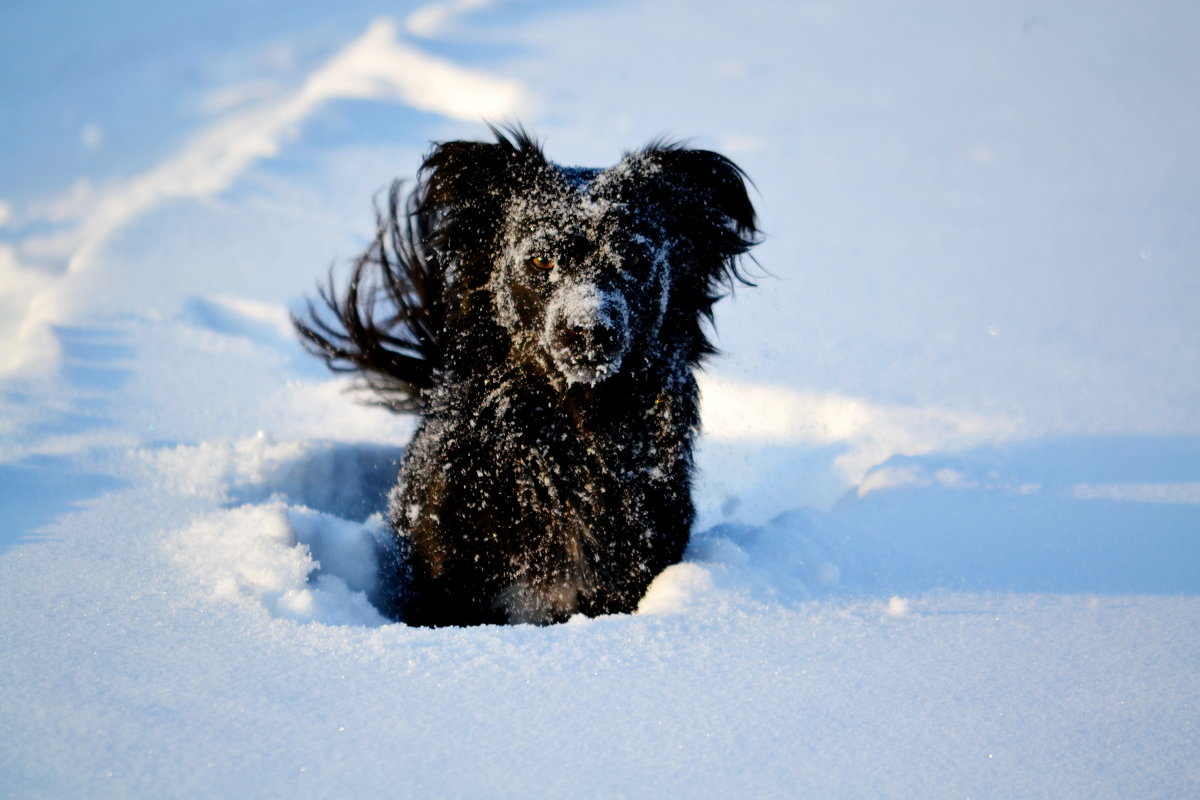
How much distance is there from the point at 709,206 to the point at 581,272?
2.65 ft

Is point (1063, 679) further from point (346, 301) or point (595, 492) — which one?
point (346, 301)

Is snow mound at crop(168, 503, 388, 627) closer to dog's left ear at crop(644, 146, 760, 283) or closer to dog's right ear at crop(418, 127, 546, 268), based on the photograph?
dog's right ear at crop(418, 127, 546, 268)

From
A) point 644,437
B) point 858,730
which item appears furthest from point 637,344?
point 858,730

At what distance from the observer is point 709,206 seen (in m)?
2.93

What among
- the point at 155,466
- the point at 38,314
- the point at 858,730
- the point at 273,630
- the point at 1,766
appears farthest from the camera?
the point at 38,314

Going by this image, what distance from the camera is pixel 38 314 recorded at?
13.7ft

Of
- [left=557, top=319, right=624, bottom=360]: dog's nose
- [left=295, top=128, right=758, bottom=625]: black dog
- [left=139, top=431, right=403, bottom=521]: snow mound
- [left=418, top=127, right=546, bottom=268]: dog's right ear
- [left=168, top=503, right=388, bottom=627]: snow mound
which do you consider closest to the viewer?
[left=168, top=503, right=388, bottom=627]: snow mound

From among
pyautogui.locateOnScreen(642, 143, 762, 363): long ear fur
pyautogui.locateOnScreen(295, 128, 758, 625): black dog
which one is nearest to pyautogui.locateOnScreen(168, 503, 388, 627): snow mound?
pyautogui.locateOnScreen(295, 128, 758, 625): black dog

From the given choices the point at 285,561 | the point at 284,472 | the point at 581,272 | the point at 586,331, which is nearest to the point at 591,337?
the point at 586,331

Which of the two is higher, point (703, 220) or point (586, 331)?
point (703, 220)

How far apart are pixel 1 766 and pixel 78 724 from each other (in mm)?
129

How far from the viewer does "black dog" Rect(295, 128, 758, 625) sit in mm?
2441

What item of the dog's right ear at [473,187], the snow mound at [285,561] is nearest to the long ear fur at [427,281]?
the dog's right ear at [473,187]

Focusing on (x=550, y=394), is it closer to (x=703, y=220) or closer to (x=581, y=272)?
(x=581, y=272)
